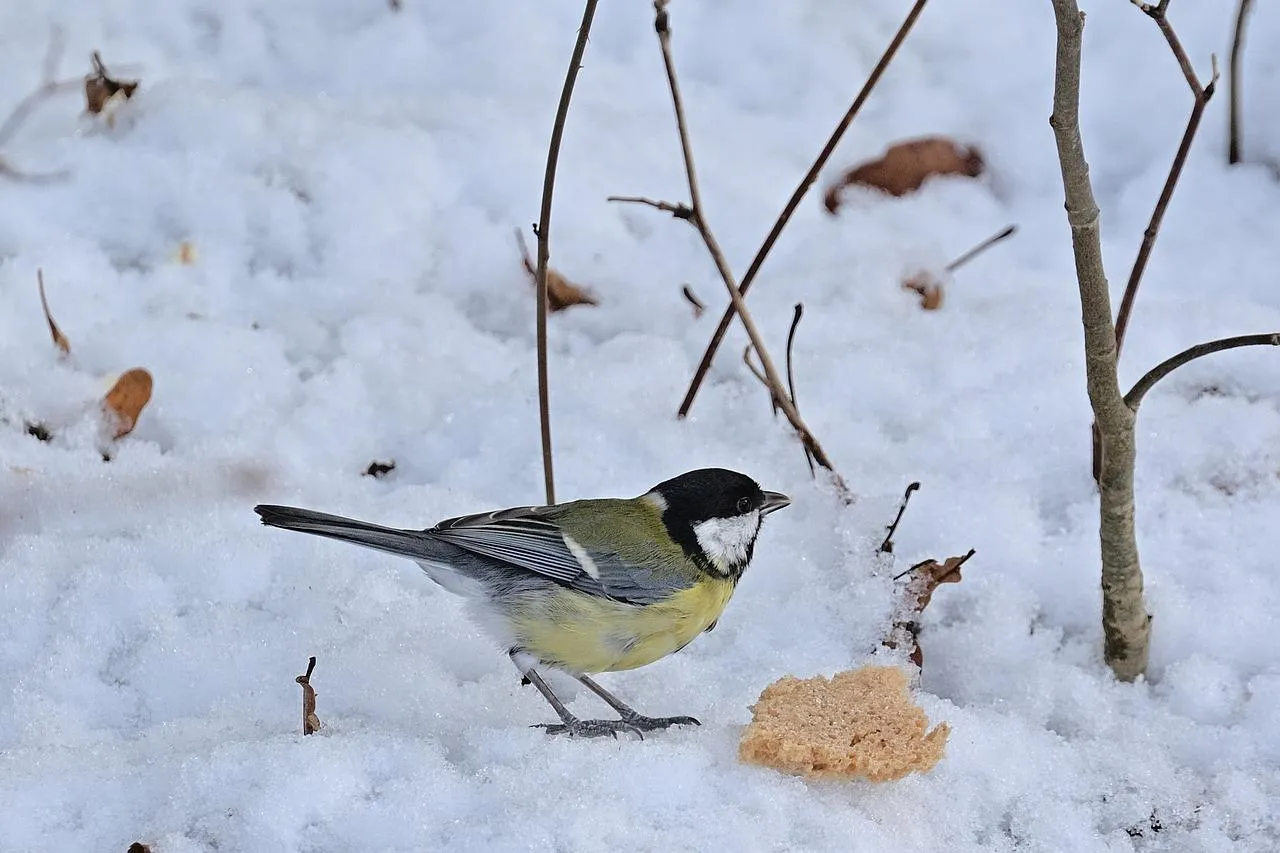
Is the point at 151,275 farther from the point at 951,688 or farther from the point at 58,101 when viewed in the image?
the point at 951,688

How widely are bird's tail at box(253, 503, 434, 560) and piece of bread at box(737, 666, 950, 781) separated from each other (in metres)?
0.72

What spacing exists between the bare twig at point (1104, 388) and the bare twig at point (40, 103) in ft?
9.61

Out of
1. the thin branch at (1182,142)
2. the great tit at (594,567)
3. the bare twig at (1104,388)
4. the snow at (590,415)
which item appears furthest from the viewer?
the great tit at (594,567)

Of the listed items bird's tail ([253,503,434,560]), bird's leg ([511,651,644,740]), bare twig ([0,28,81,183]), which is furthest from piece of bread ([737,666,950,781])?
bare twig ([0,28,81,183])

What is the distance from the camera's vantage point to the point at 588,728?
236 centimetres

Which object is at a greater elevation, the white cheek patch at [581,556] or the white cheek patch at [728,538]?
the white cheek patch at [728,538]

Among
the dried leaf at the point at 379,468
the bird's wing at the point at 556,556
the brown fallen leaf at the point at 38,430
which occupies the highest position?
the bird's wing at the point at 556,556

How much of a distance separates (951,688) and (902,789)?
1.60 feet

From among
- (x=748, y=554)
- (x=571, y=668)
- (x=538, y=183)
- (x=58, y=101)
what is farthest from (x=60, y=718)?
(x=58, y=101)

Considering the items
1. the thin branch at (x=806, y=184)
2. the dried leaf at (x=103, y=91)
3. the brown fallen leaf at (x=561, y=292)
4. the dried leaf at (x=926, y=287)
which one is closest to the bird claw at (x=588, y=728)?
the thin branch at (x=806, y=184)

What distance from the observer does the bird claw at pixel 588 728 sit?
233 cm

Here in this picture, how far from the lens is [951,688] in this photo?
2.66 meters

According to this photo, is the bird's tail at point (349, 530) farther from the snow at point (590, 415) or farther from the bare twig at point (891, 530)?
the bare twig at point (891, 530)

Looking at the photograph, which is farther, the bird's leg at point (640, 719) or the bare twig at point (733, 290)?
the bare twig at point (733, 290)
